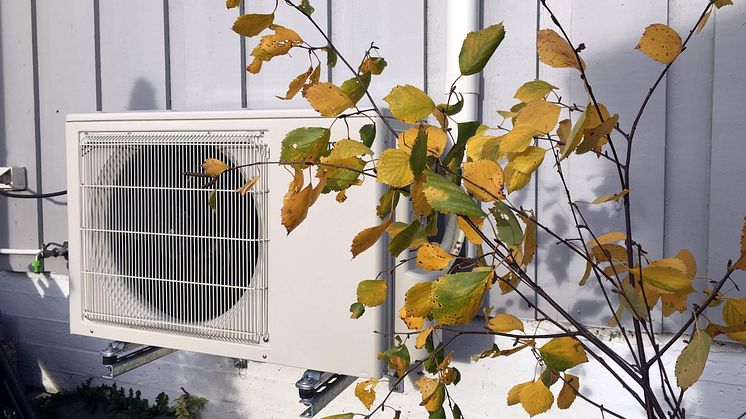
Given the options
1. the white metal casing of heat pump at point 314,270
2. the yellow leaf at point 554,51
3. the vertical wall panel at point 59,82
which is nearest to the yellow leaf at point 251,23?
the yellow leaf at point 554,51

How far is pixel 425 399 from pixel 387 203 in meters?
0.27

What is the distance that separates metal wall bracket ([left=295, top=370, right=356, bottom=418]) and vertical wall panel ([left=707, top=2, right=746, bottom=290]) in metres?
0.93

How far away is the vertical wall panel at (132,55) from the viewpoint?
8.07ft

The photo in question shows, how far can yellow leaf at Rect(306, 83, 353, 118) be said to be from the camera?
0.87m

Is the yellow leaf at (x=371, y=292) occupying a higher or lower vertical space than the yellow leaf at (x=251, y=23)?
lower

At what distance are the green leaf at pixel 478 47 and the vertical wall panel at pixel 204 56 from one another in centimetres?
160

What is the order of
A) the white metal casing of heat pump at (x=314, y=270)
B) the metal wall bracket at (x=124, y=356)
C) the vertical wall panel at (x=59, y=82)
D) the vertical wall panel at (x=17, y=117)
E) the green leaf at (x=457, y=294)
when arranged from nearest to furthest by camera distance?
the green leaf at (x=457, y=294) < the white metal casing of heat pump at (x=314, y=270) < the metal wall bracket at (x=124, y=356) < the vertical wall panel at (x=59, y=82) < the vertical wall panel at (x=17, y=117)

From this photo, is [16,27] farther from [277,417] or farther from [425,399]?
[425,399]

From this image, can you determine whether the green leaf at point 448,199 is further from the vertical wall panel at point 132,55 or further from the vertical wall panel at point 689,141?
the vertical wall panel at point 132,55

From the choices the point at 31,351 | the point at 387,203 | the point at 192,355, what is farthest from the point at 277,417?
the point at 387,203

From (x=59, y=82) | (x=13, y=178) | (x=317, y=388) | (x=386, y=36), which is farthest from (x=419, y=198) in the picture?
(x=13, y=178)

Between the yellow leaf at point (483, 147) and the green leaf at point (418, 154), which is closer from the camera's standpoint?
the green leaf at point (418, 154)

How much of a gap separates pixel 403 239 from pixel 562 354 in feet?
0.73

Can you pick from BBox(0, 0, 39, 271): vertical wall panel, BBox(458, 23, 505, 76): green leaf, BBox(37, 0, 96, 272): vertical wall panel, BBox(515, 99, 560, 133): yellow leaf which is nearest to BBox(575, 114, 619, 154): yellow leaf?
BBox(515, 99, 560, 133): yellow leaf
